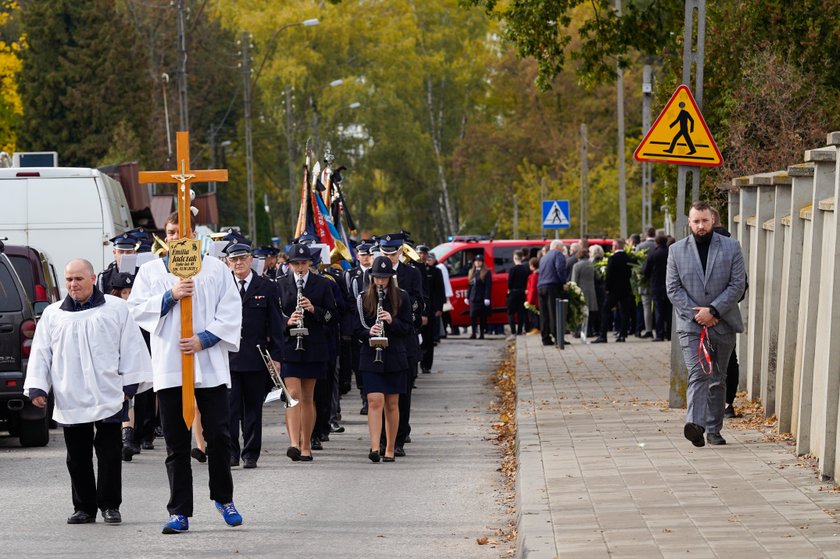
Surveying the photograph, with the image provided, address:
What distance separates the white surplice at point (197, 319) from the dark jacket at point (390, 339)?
3.53 meters

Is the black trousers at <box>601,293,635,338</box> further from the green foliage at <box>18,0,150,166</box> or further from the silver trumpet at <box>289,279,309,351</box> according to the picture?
the green foliage at <box>18,0,150,166</box>

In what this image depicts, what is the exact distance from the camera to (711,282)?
12797 mm

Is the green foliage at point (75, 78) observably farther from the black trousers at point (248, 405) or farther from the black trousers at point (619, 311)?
the black trousers at point (248, 405)

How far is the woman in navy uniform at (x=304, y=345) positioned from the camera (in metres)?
13.9

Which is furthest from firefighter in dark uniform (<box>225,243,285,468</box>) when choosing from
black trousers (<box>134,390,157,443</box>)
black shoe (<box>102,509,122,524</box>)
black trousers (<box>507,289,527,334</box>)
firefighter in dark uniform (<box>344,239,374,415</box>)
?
black trousers (<box>507,289,527,334</box>)

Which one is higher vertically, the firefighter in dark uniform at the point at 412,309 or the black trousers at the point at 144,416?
the firefighter in dark uniform at the point at 412,309

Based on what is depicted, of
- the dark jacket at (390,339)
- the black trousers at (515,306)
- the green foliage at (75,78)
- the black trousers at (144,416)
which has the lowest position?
the black trousers at (515,306)

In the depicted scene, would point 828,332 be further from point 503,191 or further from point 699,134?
point 503,191

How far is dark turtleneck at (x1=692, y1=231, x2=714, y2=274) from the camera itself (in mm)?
12859

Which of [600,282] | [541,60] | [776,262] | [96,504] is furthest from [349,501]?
[600,282]

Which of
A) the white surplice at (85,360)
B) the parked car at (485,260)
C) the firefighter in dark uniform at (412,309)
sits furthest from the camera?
the parked car at (485,260)

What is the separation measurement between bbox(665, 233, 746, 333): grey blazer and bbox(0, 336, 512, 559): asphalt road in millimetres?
2007

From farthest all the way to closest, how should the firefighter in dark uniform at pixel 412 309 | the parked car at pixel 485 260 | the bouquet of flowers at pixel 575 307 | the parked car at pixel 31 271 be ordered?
the parked car at pixel 485 260 → the bouquet of flowers at pixel 575 307 → the parked car at pixel 31 271 → the firefighter in dark uniform at pixel 412 309

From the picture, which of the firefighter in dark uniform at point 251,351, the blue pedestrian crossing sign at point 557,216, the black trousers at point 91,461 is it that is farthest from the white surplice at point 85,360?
the blue pedestrian crossing sign at point 557,216
